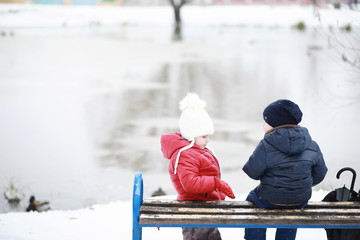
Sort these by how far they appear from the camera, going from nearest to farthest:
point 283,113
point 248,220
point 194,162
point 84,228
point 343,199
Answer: point 248,220
point 283,113
point 194,162
point 343,199
point 84,228

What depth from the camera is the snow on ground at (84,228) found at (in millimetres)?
3488

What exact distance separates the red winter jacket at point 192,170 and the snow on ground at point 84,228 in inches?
33.4

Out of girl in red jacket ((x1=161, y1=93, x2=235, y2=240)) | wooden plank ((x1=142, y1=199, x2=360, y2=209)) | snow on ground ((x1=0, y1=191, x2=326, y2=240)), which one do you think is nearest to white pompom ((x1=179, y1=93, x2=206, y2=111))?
girl in red jacket ((x1=161, y1=93, x2=235, y2=240))

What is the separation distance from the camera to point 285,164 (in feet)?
8.32

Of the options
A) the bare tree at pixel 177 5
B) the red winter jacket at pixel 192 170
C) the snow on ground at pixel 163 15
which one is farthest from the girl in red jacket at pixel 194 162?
the bare tree at pixel 177 5

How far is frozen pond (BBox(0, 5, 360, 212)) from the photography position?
244 inches

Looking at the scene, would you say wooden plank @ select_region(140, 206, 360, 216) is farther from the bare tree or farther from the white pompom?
the bare tree

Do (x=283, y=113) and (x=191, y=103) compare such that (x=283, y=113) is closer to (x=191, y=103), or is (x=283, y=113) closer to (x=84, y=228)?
(x=191, y=103)

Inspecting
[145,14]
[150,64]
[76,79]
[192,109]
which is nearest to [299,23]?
[145,14]

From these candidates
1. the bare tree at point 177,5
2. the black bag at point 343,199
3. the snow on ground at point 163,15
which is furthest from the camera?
the bare tree at point 177,5

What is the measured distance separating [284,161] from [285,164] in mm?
16

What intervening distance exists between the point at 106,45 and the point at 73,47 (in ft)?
4.15

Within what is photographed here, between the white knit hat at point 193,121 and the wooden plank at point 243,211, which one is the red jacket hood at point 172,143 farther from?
the wooden plank at point 243,211

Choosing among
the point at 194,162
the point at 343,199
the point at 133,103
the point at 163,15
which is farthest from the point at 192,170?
the point at 163,15
